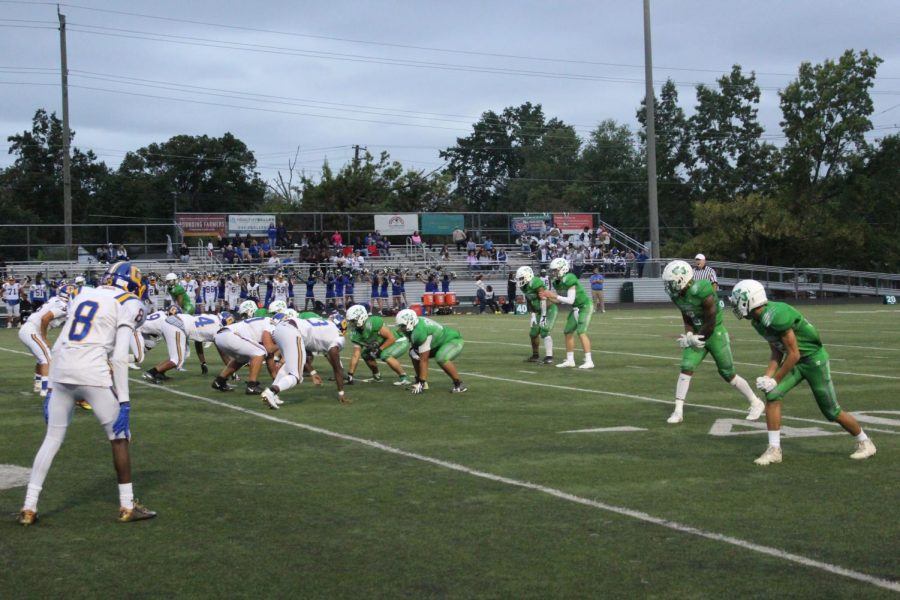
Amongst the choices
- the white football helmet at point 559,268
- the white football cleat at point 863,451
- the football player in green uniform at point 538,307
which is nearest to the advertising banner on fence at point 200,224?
the football player in green uniform at point 538,307

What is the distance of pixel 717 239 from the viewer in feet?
198

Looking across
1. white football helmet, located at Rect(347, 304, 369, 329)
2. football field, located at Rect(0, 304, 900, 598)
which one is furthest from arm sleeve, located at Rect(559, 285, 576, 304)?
white football helmet, located at Rect(347, 304, 369, 329)

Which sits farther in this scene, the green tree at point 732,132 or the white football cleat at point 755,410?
the green tree at point 732,132

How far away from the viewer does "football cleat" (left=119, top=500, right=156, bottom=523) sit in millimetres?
7211

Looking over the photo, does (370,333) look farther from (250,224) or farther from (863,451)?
(250,224)

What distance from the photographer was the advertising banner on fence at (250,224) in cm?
5144

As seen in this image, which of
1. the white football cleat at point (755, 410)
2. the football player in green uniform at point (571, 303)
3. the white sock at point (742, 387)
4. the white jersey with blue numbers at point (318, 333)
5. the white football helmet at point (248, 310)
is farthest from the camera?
the football player in green uniform at point (571, 303)

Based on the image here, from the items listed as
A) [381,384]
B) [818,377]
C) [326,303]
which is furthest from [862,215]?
[818,377]

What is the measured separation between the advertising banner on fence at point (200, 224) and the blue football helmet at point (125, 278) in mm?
42922

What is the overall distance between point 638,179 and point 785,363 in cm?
8849

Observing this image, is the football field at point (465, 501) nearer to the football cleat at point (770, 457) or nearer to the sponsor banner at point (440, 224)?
the football cleat at point (770, 457)

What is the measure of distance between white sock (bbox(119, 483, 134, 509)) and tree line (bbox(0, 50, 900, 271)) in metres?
55.7

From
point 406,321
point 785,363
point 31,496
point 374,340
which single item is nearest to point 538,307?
point 374,340

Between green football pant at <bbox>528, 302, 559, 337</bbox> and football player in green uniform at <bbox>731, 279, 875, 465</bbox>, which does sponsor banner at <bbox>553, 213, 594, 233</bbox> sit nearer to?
green football pant at <bbox>528, 302, 559, 337</bbox>
